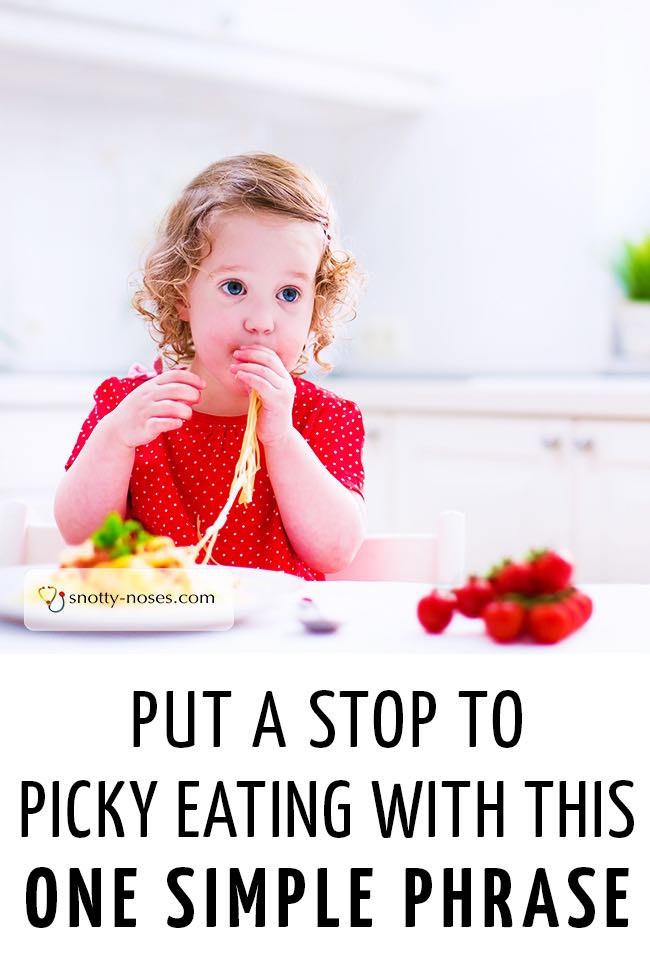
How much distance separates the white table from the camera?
752mm

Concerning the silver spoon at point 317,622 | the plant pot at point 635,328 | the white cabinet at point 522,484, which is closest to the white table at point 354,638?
the silver spoon at point 317,622

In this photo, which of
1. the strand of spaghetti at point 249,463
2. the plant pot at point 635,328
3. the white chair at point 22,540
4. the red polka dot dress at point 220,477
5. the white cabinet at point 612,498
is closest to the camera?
the strand of spaghetti at point 249,463

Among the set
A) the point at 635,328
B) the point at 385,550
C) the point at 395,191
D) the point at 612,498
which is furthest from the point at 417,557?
the point at 395,191

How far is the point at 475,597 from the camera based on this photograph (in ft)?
2.65

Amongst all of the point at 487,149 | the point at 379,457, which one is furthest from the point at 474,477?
the point at 487,149

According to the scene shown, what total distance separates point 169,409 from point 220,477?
0.36 metres

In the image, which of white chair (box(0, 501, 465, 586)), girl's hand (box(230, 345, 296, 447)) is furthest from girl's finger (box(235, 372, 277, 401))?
white chair (box(0, 501, 465, 586))

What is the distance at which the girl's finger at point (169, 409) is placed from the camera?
100 cm

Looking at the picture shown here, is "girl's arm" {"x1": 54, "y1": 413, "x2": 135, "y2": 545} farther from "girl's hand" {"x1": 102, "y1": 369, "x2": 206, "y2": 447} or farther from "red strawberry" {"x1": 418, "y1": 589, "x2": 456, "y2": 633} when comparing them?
"red strawberry" {"x1": 418, "y1": 589, "x2": 456, "y2": 633}

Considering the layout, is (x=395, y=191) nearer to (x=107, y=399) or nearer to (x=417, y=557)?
(x=107, y=399)

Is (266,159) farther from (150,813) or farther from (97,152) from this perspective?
(97,152)

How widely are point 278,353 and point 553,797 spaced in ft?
1.81

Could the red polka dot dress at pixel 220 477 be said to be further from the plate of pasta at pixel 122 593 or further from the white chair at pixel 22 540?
the plate of pasta at pixel 122 593

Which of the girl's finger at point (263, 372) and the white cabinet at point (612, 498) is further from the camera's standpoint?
the white cabinet at point (612, 498)
